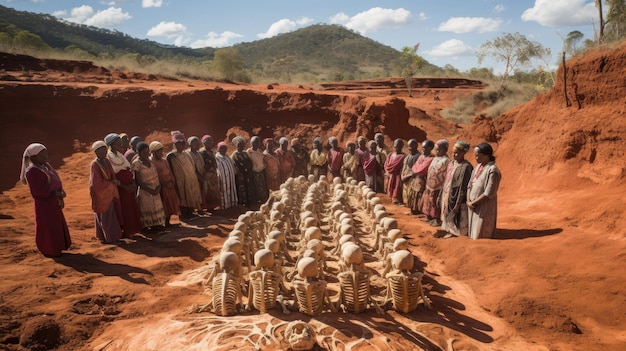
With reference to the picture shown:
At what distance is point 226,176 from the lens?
9.68m

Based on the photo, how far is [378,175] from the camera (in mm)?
11195

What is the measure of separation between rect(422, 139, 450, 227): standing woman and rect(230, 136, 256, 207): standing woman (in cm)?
447

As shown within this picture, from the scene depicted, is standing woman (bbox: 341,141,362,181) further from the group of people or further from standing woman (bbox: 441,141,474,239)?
standing woman (bbox: 441,141,474,239)

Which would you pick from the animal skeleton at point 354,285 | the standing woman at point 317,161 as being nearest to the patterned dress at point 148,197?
the animal skeleton at point 354,285

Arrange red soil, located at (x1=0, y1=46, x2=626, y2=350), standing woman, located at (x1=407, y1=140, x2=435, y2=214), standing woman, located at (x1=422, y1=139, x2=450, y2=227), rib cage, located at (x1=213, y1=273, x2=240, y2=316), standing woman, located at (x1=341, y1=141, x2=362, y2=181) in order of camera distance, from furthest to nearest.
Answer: standing woman, located at (x1=341, y1=141, x2=362, y2=181), standing woman, located at (x1=407, y1=140, x2=435, y2=214), standing woman, located at (x1=422, y1=139, x2=450, y2=227), rib cage, located at (x1=213, y1=273, x2=240, y2=316), red soil, located at (x1=0, y1=46, x2=626, y2=350)

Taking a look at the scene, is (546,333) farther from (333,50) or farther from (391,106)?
(333,50)

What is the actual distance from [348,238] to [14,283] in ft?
15.2

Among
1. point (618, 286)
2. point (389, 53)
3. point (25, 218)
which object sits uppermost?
point (389, 53)

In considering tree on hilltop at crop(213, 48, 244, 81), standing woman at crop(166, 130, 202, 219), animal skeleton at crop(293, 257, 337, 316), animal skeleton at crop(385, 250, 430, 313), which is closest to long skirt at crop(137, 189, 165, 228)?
standing woman at crop(166, 130, 202, 219)

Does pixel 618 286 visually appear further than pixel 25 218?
No

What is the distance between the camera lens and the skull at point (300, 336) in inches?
144

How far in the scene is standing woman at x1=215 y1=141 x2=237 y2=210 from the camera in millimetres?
9586

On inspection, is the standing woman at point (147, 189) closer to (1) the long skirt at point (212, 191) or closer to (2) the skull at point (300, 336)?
(1) the long skirt at point (212, 191)

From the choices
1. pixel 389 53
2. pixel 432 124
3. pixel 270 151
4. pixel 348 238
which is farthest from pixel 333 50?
pixel 348 238
